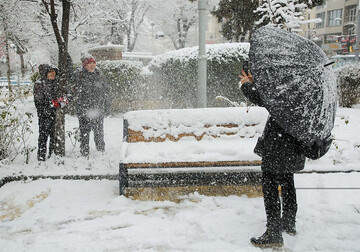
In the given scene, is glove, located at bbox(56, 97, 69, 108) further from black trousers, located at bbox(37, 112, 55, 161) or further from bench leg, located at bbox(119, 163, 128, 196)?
bench leg, located at bbox(119, 163, 128, 196)

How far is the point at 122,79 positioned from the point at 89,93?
Answer: 17.6ft

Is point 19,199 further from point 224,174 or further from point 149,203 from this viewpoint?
A: point 224,174

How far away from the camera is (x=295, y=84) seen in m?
2.53

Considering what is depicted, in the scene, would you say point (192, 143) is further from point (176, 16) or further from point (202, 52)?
point (176, 16)

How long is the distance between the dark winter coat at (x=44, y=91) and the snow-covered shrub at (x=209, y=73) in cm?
489

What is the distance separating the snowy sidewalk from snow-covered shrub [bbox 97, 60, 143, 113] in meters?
6.65

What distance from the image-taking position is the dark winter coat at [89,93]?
5.50 m

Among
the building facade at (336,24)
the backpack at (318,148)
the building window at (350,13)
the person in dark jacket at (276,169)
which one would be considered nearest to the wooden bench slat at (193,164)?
the person in dark jacket at (276,169)

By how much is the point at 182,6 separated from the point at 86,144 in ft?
85.9

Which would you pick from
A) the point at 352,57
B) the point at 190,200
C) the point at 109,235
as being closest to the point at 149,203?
the point at 190,200

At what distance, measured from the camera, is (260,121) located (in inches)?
177

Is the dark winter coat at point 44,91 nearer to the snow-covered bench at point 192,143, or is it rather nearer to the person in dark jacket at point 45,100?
the person in dark jacket at point 45,100

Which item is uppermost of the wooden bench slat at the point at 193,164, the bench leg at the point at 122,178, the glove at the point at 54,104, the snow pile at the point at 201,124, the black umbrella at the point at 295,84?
the black umbrella at the point at 295,84

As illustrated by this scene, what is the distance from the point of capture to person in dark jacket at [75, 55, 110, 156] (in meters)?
5.49
